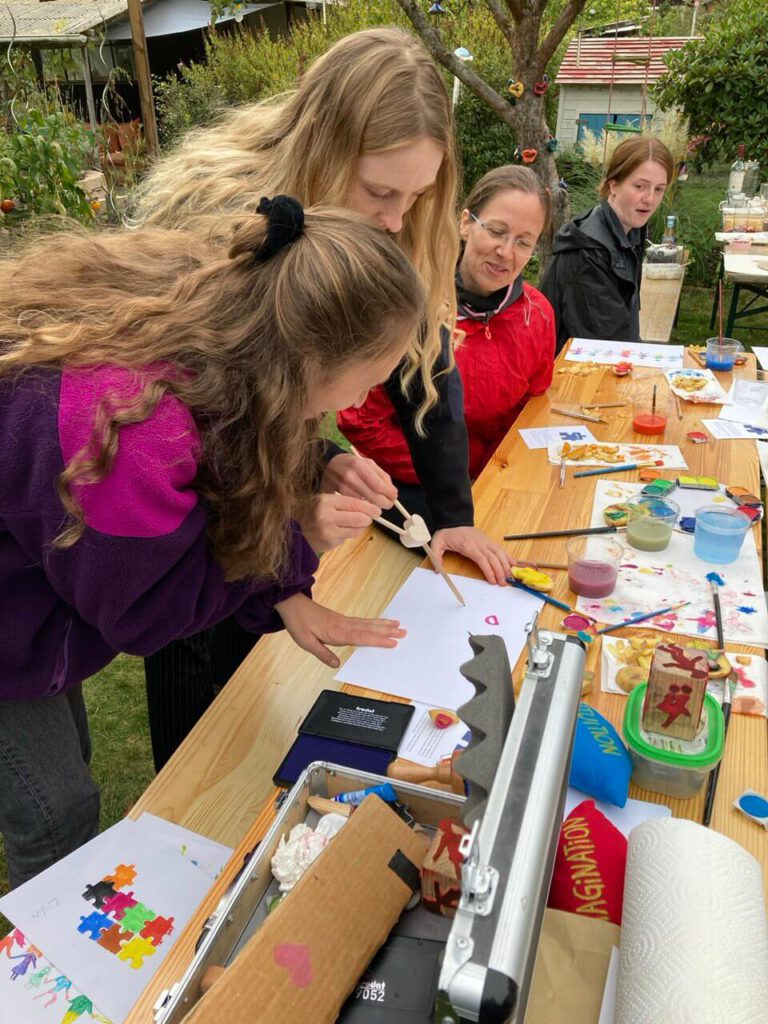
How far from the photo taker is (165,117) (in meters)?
11.3

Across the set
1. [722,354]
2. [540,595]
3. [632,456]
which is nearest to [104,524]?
[540,595]

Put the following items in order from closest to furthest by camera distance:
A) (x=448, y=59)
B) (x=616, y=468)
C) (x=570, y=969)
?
1. (x=570, y=969)
2. (x=616, y=468)
3. (x=448, y=59)

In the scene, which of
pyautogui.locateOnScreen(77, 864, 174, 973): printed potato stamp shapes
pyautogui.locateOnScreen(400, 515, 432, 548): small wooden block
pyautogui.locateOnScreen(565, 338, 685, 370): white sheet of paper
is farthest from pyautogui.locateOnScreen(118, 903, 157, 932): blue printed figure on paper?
pyautogui.locateOnScreen(565, 338, 685, 370): white sheet of paper

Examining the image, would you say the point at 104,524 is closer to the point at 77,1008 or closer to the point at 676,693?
the point at 77,1008

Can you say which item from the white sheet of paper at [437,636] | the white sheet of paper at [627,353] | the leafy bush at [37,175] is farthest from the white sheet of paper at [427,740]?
the leafy bush at [37,175]

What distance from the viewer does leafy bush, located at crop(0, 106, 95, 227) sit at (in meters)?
3.50

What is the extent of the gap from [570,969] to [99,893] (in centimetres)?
72

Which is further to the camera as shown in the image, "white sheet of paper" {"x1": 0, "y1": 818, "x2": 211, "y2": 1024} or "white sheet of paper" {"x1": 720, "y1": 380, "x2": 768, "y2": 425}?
"white sheet of paper" {"x1": 720, "y1": 380, "x2": 768, "y2": 425}

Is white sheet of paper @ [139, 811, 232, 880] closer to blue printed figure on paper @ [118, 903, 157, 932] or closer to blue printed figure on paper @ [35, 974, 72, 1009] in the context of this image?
blue printed figure on paper @ [118, 903, 157, 932]

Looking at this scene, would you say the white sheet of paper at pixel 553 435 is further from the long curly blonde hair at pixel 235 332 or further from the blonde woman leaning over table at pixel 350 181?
the long curly blonde hair at pixel 235 332

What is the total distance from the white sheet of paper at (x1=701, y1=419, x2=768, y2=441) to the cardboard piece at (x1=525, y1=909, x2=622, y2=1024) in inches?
72.5

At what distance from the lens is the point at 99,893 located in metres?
1.17

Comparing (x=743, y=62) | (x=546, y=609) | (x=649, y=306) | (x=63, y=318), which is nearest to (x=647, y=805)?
(x=546, y=609)

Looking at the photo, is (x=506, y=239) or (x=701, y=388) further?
(x=701, y=388)
